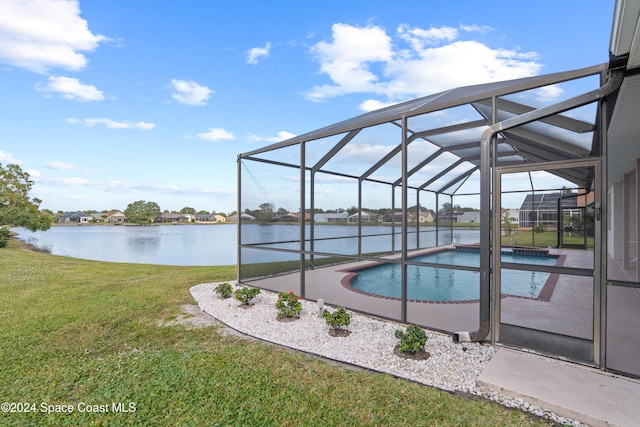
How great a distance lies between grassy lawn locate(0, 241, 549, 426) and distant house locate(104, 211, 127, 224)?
239 ft

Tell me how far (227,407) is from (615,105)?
463cm

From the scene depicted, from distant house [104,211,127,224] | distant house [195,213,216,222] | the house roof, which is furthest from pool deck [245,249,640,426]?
distant house [104,211,127,224]

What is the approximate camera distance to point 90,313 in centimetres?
507

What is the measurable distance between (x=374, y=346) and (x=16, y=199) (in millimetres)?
29395

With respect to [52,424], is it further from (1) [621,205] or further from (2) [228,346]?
(1) [621,205]

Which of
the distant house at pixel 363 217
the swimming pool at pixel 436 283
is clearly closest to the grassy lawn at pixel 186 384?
the swimming pool at pixel 436 283

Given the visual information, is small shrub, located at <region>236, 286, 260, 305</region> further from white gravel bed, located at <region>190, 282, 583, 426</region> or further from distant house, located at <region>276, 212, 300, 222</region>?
distant house, located at <region>276, 212, 300, 222</region>

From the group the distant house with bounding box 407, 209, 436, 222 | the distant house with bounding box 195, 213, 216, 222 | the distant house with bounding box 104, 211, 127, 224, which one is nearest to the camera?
the distant house with bounding box 407, 209, 436, 222

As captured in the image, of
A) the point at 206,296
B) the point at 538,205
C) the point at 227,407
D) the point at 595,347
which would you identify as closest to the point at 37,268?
the point at 206,296

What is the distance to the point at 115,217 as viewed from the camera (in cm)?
6862

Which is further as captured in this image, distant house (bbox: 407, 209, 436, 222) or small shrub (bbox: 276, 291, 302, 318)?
distant house (bbox: 407, 209, 436, 222)

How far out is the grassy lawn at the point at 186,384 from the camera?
2.28m

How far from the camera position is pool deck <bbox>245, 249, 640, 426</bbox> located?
2340 mm

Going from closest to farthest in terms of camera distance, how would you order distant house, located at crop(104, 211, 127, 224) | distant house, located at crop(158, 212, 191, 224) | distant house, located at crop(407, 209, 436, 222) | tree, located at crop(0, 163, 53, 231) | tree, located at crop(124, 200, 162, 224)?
distant house, located at crop(407, 209, 436, 222)
tree, located at crop(0, 163, 53, 231)
tree, located at crop(124, 200, 162, 224)
distant house, located at crop(104, 211, 127, 224)
distant house, located at crop(158, 212, 191, 224)
